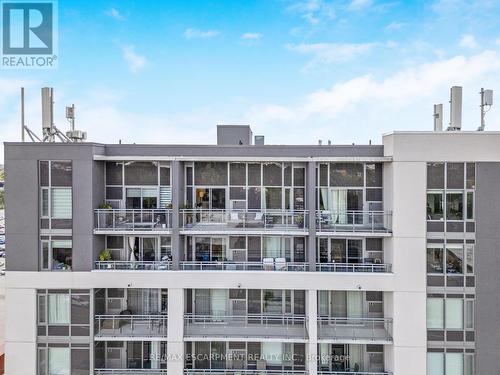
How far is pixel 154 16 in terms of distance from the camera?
1698 cm

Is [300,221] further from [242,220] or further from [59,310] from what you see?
[59,310]

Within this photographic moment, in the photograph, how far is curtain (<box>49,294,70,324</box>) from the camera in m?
13.0

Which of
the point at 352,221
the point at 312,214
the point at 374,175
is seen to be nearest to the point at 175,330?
the point at 312,214

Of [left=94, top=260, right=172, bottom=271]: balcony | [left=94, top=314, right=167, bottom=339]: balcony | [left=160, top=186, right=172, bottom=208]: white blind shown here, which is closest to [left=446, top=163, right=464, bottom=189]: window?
[left=160, top=186, right=172, bottom=208]: white blind

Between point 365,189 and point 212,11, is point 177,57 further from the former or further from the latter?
point 365,189

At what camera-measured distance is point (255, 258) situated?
14.0 metres

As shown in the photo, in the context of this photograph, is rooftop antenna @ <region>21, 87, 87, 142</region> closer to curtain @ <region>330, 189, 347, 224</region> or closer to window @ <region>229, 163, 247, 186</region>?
window @ <region>229, 163, 247, 186</region>

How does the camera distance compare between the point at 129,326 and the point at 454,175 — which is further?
the point at 129,326

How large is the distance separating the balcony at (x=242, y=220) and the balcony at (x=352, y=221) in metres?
0.74

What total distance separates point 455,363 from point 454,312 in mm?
2016

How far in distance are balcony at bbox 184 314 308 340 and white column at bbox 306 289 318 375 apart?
0.39 m

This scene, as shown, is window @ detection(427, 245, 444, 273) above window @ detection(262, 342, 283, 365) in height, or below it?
above

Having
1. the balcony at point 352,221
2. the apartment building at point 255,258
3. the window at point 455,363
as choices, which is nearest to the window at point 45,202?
the apartment building at point 255,258

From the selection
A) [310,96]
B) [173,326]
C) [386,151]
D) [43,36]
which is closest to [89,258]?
[173,326]
